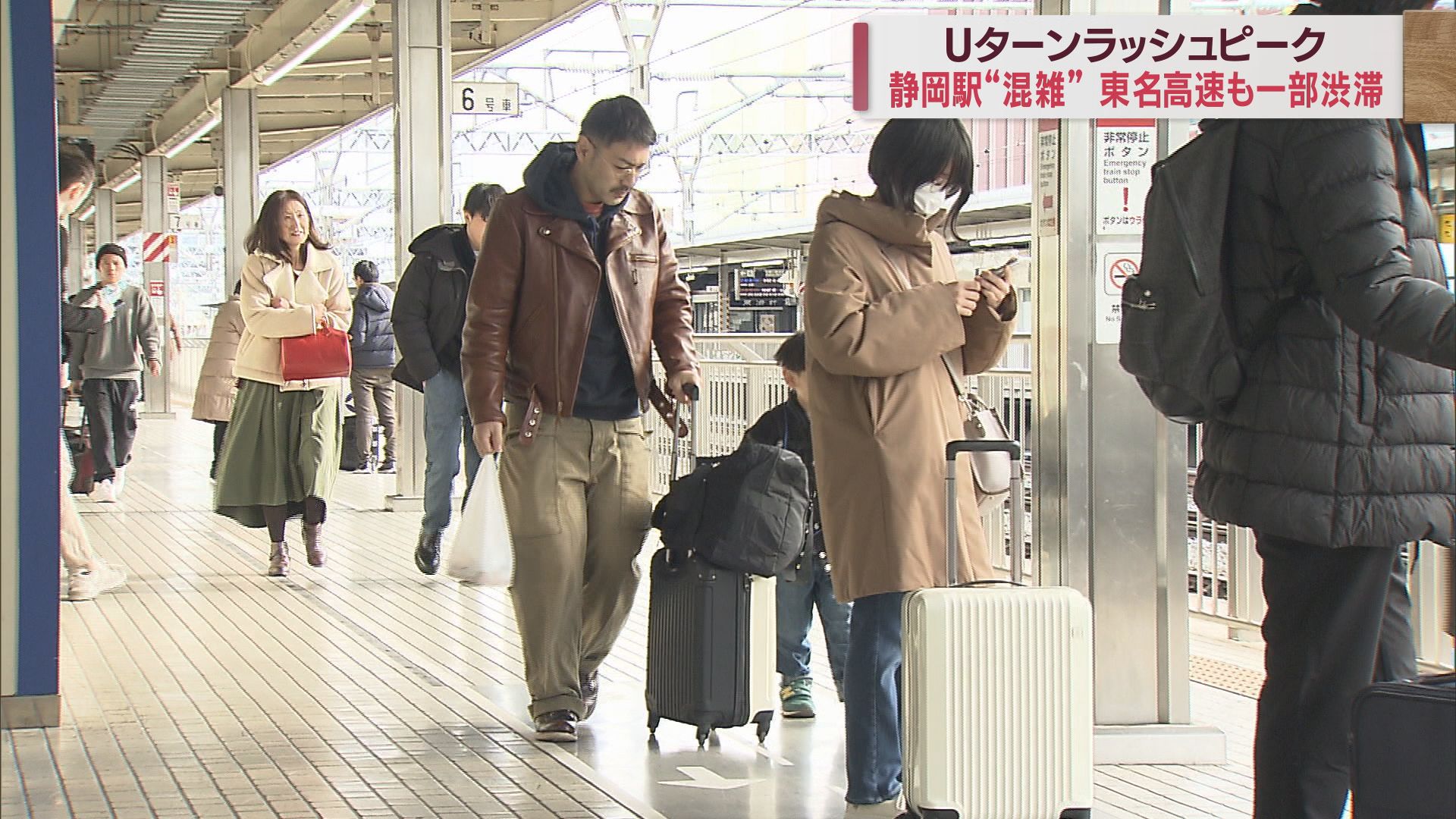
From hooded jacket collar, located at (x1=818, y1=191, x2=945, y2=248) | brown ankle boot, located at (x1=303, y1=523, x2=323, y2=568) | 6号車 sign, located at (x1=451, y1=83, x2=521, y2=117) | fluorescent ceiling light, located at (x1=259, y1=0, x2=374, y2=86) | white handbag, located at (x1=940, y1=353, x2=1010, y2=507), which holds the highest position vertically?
fluorescent ceiling light, located at (x1=259, y1=0, x2=374, y2=86)

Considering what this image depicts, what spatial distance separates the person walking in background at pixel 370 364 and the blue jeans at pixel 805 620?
33.8ft

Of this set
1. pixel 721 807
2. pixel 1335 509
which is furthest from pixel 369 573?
pixel 1335 509

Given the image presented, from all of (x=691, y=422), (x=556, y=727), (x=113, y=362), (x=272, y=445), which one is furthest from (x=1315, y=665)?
(x=113, y=362)

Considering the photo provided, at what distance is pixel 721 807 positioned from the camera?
426 centimetres

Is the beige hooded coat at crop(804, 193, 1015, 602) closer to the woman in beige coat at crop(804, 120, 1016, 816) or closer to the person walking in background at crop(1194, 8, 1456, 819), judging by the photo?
the woman in beige coat at crop(804, 120, 1016, 816)

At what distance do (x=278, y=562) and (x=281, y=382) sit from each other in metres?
1.06

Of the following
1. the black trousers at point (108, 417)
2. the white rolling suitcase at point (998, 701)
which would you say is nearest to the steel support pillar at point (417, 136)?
the black trousers at point (108, 417)

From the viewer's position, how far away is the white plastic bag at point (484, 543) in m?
4.90

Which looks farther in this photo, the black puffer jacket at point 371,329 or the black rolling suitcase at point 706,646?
the black puffer jacket at point 371,329

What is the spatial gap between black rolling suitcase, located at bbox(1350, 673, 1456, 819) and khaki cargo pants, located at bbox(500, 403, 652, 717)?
8.27ft

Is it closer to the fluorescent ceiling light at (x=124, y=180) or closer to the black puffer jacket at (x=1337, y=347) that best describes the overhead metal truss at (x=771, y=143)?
the fluorescent ceiling light at (x=124, y=180)

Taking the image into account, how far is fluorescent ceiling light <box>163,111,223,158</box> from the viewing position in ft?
74.0
